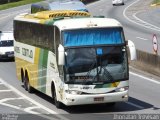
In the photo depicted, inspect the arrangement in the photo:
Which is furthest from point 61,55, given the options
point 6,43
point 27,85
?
point 6,43

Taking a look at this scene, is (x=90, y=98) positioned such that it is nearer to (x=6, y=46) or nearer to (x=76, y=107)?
(x=76, y=107)

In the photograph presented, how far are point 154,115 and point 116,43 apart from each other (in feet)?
8.33

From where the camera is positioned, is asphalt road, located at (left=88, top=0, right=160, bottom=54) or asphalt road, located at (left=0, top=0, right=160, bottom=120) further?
asphalt road, located at (left=88, top=0, right=160, bottom=54)

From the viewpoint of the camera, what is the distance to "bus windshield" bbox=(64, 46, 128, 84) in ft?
57.2

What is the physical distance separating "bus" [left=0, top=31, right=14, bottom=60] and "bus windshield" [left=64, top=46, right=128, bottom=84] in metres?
21.6

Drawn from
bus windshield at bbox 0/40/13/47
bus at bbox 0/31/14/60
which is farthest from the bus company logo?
bus windshield at bbox 0/40/13/47

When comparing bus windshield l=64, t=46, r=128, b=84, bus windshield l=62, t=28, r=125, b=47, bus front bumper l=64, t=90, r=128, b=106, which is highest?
bus windshield l=62, t=28, r=125, b=47

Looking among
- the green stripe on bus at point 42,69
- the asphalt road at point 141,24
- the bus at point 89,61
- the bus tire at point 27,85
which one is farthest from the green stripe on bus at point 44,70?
the asphalt road at point 141,24

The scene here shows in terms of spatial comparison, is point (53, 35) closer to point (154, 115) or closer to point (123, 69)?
point (123, 69)

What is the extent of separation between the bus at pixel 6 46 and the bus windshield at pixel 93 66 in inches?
851

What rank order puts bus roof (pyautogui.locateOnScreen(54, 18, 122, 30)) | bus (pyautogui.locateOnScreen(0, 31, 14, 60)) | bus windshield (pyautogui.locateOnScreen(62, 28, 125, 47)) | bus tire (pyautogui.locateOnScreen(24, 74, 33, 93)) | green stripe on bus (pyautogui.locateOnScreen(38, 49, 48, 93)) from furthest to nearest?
bus (pyautogui.locateOnScreen(0, 31, 14, 60))
bus tire (pyautogui.locateOnScreen(24, 74, 33, 93))
green stripe on bus (pyautogui.locateOnScreen(38, 49, 48, 93))
bus roof (pyautogui.locateOnScreen(54, 18, 122, 30))
bus windshield (pyautogui.locateOnScreen(62, 28, 125, 47))

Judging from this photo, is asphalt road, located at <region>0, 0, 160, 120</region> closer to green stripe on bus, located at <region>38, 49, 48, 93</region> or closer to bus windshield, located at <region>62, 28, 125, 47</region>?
green stripe on bus, located at <region>38, 49, 48, 93</region>

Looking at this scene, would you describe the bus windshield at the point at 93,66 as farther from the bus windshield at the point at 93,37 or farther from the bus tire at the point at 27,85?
the bus tire at the point at 27,85

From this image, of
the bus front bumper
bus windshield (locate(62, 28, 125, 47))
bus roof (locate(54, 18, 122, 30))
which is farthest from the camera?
bus roof (locate(54, 18, 122, 30))
